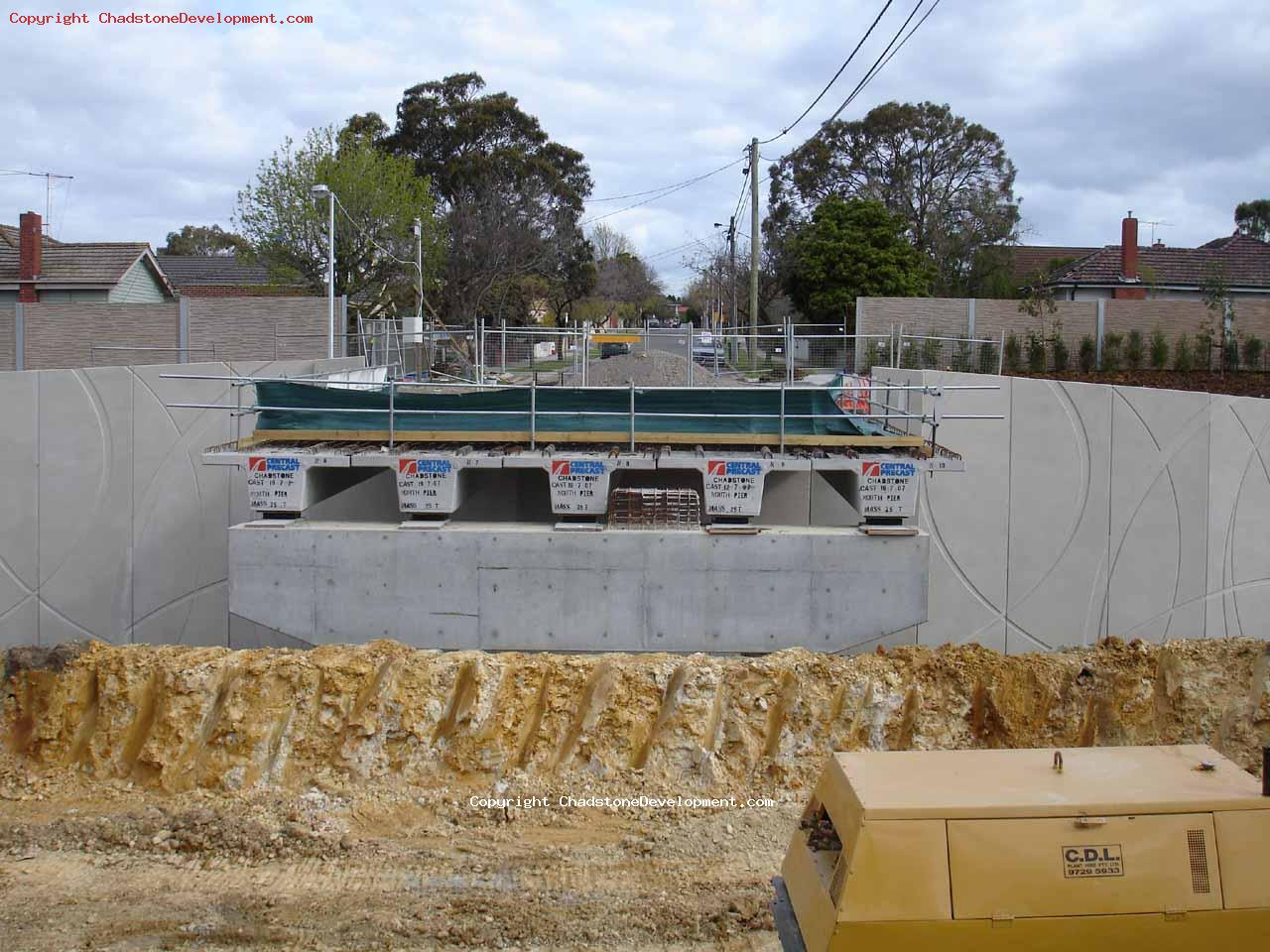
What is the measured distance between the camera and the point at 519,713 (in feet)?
33.3

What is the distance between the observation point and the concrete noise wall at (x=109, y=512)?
1526 cm

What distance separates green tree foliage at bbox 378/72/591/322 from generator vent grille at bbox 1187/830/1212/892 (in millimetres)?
49644

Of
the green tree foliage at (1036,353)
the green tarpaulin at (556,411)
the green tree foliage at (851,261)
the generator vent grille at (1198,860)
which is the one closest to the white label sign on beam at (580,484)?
the green tarpaulin at (556,411)

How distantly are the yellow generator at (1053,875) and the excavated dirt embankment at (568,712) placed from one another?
454cm

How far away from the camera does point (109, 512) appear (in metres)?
15.4

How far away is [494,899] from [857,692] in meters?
4.33

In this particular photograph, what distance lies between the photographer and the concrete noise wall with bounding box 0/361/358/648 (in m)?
15.3

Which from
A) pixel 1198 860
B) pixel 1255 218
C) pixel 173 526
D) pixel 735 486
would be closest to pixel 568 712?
pixel 735 486

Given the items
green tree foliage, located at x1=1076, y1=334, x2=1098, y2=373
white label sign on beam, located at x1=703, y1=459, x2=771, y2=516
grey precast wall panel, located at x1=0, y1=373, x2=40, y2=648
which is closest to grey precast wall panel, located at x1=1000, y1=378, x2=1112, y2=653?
white label sign on beam, located at x1=703, y1=459, x2=771, y2=516

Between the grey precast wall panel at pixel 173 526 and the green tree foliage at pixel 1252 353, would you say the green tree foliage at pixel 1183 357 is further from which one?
the grey precast wall panel at pixel 173 526

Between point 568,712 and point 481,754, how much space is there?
0.91 meters

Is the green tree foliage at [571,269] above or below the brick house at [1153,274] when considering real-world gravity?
above

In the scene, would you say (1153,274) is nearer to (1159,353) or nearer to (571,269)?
(1159,353)

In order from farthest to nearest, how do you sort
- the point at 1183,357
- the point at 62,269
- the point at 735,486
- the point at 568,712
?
1. the point at 62,269
2. the point at 1183,357
3. the point at 735,486
4. the point at 568,712
